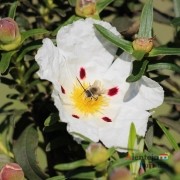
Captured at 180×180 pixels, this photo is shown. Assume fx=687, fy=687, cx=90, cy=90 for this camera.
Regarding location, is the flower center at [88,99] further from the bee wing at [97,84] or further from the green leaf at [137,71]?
the green leaf at [137,71]

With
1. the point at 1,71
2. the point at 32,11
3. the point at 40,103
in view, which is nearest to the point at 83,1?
the point at 1,71

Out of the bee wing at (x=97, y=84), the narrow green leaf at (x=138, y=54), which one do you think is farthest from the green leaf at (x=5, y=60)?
the narrow green leaf at (x=138, y=54)

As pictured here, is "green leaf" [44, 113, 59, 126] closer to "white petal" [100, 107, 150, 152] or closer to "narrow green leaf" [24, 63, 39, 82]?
"white petal" [100, 107, 150, 152]

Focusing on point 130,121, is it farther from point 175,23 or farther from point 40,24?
point 40,24

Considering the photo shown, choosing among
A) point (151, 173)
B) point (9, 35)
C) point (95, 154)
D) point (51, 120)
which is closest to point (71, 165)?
point (95, 154)

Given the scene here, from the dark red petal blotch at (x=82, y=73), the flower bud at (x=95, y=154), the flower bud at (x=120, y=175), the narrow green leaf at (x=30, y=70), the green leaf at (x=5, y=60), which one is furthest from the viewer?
the narrow green leaf at (x=30, y=70)

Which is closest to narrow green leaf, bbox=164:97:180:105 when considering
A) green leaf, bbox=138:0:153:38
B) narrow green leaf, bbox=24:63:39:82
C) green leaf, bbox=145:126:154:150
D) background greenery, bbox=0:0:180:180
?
background greenery, bbox=0:0:180:180

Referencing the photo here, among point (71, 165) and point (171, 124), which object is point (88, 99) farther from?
point (71, 165)
